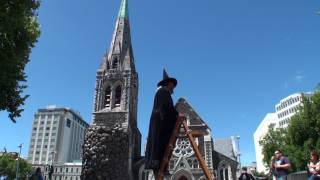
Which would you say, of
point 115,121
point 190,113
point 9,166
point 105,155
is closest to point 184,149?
point 190,113

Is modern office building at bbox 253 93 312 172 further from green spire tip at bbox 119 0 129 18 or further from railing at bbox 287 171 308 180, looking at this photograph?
railing at bbox 287 171 308 180

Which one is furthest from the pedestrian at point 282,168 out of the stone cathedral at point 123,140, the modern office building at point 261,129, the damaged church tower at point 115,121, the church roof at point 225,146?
the modern office building at point 261,129

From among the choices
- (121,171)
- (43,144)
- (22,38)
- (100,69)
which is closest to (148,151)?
(22,38)

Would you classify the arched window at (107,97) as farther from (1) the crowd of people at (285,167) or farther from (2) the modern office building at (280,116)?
(2) the modern office building at (280,116)

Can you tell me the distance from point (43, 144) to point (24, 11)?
114 metres

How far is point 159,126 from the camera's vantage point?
17.7 ft

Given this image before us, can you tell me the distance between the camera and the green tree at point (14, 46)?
41.1 ft

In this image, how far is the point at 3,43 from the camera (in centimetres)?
1291

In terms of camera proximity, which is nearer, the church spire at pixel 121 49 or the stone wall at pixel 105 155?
the stone wall at pixel 105 155

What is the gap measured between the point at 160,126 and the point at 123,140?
111 feet

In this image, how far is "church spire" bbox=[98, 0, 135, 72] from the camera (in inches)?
1812

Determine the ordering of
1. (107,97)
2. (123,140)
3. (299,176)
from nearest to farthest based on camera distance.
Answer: (299,176) < (123,140) < (107,97)

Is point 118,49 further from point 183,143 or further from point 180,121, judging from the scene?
point 180,121

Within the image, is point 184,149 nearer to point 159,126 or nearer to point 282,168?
point 282,168
